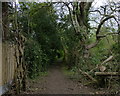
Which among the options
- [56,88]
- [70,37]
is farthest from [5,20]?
[70,37]

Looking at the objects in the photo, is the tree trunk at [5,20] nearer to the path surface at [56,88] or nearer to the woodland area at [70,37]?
the woodland area at [70,37]

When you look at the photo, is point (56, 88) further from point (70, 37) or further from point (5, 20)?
point (70, 37)

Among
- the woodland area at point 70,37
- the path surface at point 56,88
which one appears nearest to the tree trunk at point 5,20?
the woodland area at point 70,37

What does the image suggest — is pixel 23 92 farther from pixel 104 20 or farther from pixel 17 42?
pixel 104 20

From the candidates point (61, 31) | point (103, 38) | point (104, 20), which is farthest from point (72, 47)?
point (104, 20)

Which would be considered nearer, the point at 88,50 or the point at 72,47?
the point at 88,50

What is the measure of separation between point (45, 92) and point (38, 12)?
3.27 metres

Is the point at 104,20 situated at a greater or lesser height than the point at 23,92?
greater

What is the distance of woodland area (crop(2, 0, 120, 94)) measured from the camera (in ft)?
9.59

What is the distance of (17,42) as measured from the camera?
112 inches

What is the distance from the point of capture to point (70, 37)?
595 centimetres

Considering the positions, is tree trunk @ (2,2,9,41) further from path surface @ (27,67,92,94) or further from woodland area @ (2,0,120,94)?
path surface @ (27,67,92,94)

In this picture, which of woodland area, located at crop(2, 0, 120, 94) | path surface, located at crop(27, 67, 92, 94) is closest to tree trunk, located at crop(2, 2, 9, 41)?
woodland area, located at crop(2, 0, 120, 94)

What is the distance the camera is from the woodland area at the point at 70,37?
9.59 ft
